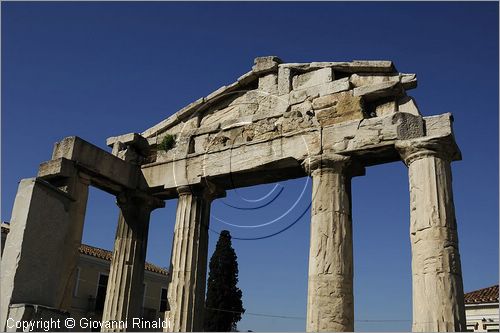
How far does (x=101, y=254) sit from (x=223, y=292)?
624 centimetres

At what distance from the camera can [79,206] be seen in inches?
475

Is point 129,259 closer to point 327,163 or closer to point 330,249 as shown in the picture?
point 330,249

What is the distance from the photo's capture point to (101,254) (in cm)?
2578

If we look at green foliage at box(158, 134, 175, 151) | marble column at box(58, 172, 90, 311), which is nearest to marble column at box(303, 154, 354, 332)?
green foliage at box(158, 134, 175, 151)

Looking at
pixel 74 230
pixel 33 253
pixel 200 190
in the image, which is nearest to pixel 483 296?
pixel 200 190

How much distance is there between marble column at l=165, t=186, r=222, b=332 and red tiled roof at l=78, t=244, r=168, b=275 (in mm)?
12401

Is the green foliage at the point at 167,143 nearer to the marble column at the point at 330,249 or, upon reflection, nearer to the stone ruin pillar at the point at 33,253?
the marble column at the point at 330,249

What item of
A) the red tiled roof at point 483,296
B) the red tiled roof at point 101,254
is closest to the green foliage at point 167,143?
the red tiled roof at point 101,254

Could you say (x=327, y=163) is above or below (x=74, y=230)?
above

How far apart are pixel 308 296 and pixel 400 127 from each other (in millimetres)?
3716

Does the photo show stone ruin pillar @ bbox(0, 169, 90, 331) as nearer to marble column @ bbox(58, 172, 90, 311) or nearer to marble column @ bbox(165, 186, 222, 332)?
marble column @ bbox(58, 172, 90, 311)

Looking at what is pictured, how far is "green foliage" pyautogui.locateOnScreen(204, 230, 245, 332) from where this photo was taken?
83.3ft

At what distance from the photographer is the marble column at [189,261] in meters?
11.7

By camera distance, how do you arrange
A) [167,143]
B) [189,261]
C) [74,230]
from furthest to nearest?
[167,143] < [189,261] < [74,230]
